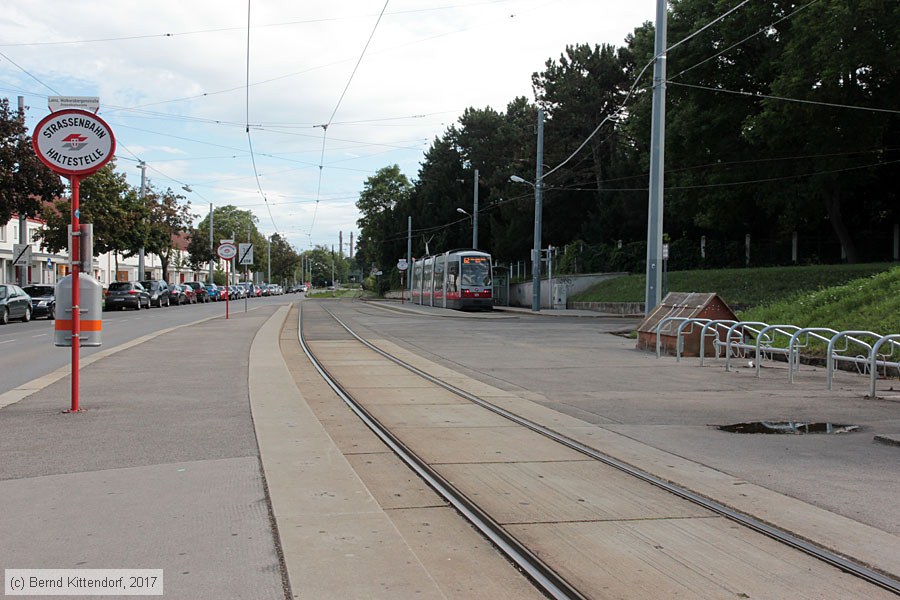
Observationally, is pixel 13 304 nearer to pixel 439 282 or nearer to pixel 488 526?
pixel 439 282

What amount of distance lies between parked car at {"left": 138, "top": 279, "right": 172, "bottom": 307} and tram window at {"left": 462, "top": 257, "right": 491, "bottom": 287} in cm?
1959

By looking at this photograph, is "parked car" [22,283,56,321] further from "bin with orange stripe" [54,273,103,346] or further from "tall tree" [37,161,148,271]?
"bin with orange stripe" [54,273,103,346]

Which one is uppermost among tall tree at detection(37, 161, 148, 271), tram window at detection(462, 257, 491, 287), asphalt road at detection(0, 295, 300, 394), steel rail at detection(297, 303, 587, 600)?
tall tree at detection(37, 161, 148, 271)

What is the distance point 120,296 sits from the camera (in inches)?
1738

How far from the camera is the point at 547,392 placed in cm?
1138

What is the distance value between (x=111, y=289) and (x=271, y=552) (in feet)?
143

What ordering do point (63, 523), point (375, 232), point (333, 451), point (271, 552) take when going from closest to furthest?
point (271, 552), point (63, 523), point (333, 451), point (375, 232)

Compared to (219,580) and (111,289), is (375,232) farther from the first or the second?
(219,580)

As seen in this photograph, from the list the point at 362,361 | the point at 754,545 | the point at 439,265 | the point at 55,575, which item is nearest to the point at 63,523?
the point at 55,575

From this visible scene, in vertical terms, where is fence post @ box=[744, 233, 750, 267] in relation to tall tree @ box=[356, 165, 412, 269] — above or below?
below

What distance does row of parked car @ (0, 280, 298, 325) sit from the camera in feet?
99.0

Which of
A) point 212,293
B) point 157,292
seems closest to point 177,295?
point 157,292

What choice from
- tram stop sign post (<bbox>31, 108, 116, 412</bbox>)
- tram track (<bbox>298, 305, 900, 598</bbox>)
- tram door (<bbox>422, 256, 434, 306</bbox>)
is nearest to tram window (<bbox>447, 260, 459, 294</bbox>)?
tram door (<bbox>422, 256, 434, 306</bbox>)

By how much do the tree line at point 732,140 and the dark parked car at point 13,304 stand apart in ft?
79.6
